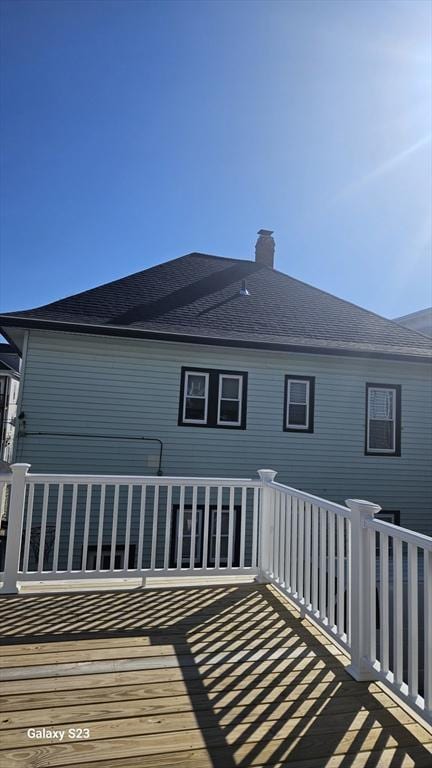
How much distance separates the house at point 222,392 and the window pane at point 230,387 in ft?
0.09

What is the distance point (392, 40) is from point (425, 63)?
59 centimetres

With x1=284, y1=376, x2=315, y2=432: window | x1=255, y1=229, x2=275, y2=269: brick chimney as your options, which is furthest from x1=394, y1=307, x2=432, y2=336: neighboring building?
x1=284, y1=376, x2=315, y2=432: window

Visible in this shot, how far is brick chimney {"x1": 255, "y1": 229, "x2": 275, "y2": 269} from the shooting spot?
1123 centimetres

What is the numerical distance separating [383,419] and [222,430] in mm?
3479

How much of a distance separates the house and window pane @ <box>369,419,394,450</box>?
25 millimetres

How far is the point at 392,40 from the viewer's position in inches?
214

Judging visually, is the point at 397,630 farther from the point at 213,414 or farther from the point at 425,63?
the point at 425,63

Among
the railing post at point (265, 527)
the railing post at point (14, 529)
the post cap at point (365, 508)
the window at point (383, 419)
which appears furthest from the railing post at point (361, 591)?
the window at point (383, 419)

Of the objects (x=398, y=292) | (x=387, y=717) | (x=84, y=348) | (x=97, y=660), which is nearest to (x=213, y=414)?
(x=84, y=348)

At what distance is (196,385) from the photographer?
7.70 meters

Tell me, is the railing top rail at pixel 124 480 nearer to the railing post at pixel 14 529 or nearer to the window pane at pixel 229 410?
the railing post at pixel 14 529

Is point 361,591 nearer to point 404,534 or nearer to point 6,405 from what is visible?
point 404,534

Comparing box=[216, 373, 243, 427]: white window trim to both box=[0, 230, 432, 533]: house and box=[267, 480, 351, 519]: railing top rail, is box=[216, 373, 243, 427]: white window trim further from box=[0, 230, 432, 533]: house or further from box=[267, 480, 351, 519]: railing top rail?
box=[267, 480, 351, 519]: railing top rail

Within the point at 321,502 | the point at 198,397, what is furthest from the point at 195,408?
the point at 321,502
